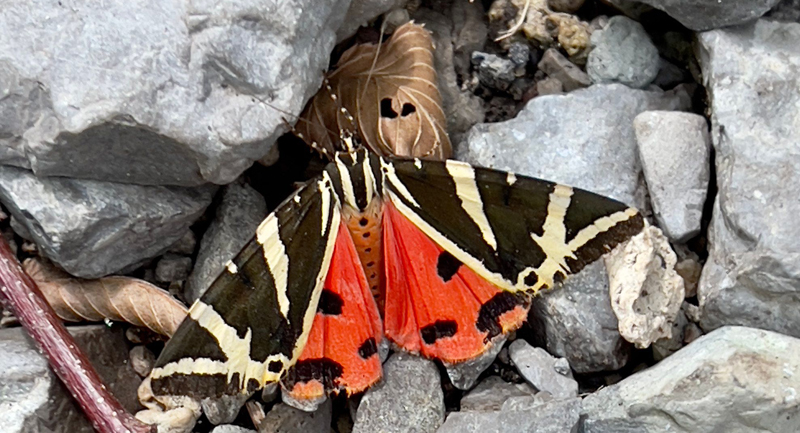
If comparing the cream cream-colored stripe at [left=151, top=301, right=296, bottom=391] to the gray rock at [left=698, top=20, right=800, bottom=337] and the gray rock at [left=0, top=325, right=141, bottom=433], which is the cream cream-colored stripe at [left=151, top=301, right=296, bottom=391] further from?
the gray rock at [left=698, top=20, right=800, bottom=337]

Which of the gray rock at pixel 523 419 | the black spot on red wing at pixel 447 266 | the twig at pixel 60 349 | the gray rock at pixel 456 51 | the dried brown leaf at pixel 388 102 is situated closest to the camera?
the gray rock at pixel 523 419

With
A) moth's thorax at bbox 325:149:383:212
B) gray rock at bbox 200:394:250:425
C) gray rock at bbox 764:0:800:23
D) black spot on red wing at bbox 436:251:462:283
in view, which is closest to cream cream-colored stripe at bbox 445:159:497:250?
black spot on red wing at bbox 436:251:462:283

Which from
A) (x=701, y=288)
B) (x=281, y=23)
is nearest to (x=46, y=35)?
(x=281, y=23)

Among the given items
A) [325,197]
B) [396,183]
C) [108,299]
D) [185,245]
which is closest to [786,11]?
[396,183]

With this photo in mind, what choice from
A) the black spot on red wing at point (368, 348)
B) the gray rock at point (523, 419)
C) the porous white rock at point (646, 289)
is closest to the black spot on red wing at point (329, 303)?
the black spot on red wing at point (368, 348)

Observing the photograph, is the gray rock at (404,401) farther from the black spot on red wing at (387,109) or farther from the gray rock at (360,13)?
the gray rock at (360,13)

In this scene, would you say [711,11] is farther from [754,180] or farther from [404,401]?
[404,401]

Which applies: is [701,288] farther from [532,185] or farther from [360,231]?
[360,231]
